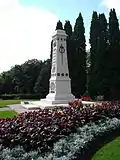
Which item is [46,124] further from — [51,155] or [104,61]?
[104,61]

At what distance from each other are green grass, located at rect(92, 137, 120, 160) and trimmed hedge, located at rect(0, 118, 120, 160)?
0.20m

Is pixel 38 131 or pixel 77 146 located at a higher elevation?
pixel 38 131

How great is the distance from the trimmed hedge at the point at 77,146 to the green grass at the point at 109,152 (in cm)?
20

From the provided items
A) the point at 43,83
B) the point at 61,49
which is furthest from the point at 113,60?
the point at 61,49

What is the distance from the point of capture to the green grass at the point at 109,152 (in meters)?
5.75

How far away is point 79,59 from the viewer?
34.1m

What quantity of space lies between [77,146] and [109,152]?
0.87m

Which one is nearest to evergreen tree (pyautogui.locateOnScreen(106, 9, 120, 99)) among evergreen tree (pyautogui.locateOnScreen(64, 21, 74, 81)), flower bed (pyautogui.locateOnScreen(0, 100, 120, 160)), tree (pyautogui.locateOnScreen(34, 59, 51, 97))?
evergreen tree (pyautogui.locateOnScreen(64, 21, 74, 81))

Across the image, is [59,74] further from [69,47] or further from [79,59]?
[69,47]

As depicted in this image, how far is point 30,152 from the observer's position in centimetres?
531

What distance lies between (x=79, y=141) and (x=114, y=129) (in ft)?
7.44

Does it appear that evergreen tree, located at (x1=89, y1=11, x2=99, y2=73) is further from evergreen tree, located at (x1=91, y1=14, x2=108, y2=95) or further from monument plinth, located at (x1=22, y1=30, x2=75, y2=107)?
monument plinth, located at (x1=22, y1=30, x2=75, y2=107)

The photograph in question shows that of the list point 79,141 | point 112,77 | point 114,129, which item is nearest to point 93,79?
point 112,77

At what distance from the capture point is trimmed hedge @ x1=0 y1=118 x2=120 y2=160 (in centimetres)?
513
